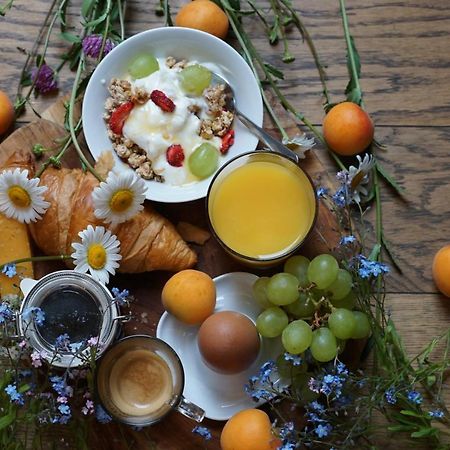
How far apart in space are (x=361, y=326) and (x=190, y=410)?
36 cm

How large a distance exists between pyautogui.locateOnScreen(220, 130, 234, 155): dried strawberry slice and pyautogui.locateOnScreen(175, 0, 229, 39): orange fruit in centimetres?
21

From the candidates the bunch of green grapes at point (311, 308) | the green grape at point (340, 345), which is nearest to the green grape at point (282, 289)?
the bunch of green grapes at point (311, 308)

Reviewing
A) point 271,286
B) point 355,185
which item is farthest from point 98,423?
point 355,185

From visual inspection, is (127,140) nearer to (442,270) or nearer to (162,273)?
(162,273)

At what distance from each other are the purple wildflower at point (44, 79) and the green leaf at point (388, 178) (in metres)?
0.69

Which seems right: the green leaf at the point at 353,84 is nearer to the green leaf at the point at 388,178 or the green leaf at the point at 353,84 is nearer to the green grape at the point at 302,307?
the green leaf at the point at 388,178

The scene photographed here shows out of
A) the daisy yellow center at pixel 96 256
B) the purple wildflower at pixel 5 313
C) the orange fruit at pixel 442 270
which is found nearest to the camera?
the purple wildflower at pixel 5 313

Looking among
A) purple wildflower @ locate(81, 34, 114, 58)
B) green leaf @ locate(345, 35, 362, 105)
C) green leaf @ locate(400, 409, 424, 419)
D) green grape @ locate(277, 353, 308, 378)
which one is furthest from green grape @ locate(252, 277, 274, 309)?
purple wildflower @ locate(81, 34, 114, 58)

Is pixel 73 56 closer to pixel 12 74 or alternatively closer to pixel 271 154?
pixel 12 74

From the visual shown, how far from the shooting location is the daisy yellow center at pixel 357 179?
5.18 feet

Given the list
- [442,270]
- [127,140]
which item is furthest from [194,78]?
[442,270]

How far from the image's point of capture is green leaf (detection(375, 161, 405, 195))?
1629 millimetres

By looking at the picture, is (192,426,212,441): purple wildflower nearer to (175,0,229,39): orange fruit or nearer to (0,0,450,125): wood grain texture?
(0,0,450,125): wood grain texture

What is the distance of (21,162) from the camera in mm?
1551
